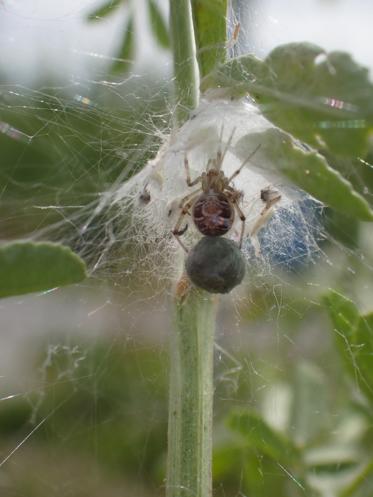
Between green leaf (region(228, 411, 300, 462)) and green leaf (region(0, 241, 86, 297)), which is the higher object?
green leaf (region(0, 241, 86, 297))

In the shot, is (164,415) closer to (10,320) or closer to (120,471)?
(120,471)

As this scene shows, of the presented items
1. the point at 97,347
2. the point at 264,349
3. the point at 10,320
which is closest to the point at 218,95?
the point at 264,349

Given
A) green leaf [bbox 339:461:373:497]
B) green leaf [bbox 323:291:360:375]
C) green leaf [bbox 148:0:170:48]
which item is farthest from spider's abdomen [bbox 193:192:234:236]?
green leaf [bbox 339:461:373:497]

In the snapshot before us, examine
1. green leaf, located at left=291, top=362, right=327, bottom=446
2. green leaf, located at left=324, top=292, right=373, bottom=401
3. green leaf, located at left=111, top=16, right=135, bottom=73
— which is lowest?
green leaf, located at left=291, top=362, right=327, bottom=446

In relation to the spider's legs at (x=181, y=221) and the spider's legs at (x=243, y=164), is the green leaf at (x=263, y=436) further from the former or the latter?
the spider's legs at (x=243, y=164)

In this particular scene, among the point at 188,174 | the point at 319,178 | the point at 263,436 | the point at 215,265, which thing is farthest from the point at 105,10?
the point at 263,436

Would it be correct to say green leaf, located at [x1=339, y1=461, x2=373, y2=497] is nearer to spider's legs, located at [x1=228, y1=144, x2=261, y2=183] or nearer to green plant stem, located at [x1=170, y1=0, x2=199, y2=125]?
spider's legs, located at [x1=228, y1=144, x2=261, y2=183]

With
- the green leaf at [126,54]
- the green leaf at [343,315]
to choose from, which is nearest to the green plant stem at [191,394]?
the green leaf at [343,315]
